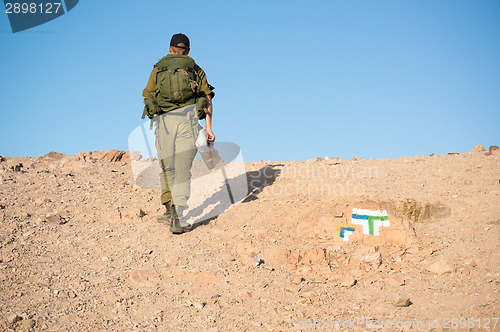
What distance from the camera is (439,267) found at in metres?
4.55

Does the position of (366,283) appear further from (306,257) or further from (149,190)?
(149,190)

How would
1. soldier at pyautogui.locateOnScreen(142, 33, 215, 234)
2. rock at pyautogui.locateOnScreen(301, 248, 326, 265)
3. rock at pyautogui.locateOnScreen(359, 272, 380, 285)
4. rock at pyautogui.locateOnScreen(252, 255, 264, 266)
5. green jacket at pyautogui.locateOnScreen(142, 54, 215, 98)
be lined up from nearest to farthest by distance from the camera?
rock at pyautogui.locateOnScreen(359, 272, 380, 285) < rock at pyautogui.locateOnScreen(252, 255, 264, 266) < rock at pyautogui.locateOnScreen(301, 248, 326, 265) < soldier at pyautogui.locateOnScreen(142, 33, 215, 234) < green jacket at pyautogui.locateOnScreen(142, 54, 215, 98)

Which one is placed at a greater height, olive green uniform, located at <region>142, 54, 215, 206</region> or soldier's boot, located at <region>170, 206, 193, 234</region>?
olive green uniform, located at <region>142, 54, 215, 206</region>

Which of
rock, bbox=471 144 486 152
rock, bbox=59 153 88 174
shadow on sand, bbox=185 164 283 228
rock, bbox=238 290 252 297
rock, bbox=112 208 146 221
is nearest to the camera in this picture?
rock, bbox=238 290 252 297

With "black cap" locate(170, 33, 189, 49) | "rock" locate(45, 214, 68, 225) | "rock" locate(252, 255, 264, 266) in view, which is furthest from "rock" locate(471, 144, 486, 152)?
"rock" locate(45, 214, 68, 225)

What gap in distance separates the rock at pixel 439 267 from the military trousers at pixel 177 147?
114 inches

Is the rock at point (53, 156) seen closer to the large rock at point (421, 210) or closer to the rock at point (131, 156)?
the rock at point (131, 156)

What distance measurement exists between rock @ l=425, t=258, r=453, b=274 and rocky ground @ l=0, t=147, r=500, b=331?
16 millimetres

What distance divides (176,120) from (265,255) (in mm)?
1961

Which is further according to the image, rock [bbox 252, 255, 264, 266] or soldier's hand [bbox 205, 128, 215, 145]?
soldier's hand [bbox 205, 128, 215, 145]

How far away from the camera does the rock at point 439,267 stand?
451 cm

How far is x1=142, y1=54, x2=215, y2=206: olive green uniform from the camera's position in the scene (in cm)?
547

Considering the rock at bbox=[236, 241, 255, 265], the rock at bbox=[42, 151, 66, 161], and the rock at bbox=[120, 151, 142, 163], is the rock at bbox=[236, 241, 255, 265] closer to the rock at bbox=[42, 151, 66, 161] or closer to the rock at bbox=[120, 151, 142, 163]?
the rock at bbox=[120, 151, 142, 163]

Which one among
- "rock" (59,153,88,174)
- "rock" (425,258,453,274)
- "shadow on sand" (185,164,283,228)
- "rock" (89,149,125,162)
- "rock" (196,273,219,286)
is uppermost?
"rock" (59,153,88,174)
